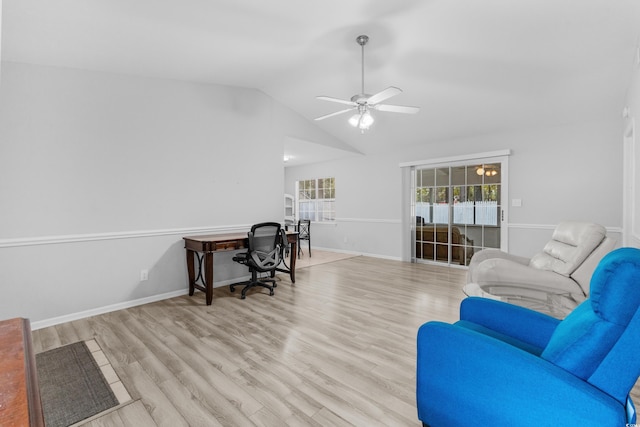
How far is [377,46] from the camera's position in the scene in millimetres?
3232

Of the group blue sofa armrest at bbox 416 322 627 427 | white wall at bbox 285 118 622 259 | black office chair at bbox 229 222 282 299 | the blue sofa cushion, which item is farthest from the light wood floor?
white wall at bbox 285 118 622 259

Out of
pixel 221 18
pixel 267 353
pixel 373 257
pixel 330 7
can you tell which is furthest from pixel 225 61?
pixel 373 257

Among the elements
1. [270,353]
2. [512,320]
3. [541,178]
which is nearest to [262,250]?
[270,353]

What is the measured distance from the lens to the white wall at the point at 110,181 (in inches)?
112

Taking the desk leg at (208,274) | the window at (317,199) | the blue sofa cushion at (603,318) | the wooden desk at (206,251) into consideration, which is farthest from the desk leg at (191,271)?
the window at (317,199)

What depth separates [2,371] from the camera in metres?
0.83

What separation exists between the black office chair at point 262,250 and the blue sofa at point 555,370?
8.64 feet

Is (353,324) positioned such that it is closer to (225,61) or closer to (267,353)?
(267,353)

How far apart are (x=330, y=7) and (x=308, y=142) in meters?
2.99

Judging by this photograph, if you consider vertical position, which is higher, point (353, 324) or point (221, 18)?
point (221, 18)

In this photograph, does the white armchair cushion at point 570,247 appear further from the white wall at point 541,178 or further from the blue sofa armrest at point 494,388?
the blue sofa armrest at point 494,388

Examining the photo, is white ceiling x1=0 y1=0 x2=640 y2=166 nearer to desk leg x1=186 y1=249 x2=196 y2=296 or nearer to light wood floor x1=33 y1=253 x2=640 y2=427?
desk leg x1=186 y1=249 x2=196 y2=296

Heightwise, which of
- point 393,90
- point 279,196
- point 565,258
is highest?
point 393,90

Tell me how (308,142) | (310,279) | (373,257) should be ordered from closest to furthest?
(310,279)
(308,142)
(373,257)
